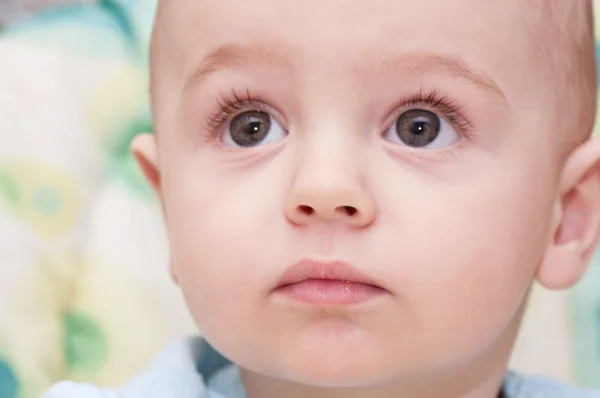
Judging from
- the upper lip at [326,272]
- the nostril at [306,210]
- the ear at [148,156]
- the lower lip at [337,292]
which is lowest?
the ear at [148,156]

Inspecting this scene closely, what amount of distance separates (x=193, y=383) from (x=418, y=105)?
0.42m

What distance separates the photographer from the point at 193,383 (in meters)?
1.03

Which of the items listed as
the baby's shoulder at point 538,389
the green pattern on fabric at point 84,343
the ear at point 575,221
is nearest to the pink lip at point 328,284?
the ear at point 575,221

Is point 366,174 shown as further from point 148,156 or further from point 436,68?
point 148,156

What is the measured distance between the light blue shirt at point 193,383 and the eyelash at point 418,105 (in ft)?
1.04

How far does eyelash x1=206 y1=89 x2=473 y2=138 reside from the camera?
812 millimetres

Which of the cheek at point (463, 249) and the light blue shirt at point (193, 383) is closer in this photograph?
the cheek at point (463, 249)

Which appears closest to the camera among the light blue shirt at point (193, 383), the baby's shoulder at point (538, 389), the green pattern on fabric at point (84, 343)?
the light blue shirt at point (193, 383)

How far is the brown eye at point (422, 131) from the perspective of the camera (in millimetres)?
826

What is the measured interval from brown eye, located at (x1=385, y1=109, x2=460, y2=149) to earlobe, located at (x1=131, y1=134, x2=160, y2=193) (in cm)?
34

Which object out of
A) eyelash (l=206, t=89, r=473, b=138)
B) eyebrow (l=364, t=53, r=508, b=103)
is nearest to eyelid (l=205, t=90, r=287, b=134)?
eyelash (l=206, t=89, r=473, b=138)

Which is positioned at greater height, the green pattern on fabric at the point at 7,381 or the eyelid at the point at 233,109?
the eyelid at the point at 233,109

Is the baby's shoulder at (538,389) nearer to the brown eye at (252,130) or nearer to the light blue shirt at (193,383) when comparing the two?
the light blue shirt at (193,383)

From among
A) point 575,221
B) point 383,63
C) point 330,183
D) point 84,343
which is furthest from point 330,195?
point 84,343
